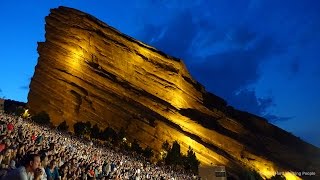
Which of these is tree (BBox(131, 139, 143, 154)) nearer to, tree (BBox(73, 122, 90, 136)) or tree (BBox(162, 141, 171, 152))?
tree (BBox(162, 141, 171, 152))

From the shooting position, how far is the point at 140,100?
90.3 meters

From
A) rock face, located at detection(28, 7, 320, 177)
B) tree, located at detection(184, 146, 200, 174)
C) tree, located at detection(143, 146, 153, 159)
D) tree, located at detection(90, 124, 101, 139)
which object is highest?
rock face, located at detection(28, 7, 320, 177)

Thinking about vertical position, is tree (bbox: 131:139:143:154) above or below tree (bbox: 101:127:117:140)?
below

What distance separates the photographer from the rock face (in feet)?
286

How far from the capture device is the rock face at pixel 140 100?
87125 mm

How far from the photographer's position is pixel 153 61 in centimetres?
9700

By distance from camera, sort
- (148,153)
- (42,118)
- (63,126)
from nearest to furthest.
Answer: (148,153) < (42,118) < (63,126)

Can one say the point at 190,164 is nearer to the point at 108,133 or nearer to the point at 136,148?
the point at 136,148

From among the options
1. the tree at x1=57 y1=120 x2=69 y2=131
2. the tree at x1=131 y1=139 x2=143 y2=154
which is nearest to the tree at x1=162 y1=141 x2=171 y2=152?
the tree at x1=131 y1=139 x2=143 y2=154

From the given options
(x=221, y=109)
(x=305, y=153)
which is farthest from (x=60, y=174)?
(x=305, y=153)

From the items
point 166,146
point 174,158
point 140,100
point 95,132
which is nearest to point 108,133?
point 95,132

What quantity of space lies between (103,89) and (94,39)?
14335 mm

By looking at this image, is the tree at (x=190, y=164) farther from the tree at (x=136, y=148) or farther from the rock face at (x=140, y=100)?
the rock face at (x=140, y=100)

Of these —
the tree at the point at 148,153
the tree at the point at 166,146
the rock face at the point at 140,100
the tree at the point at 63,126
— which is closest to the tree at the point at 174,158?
the tree at the point at 148,153
